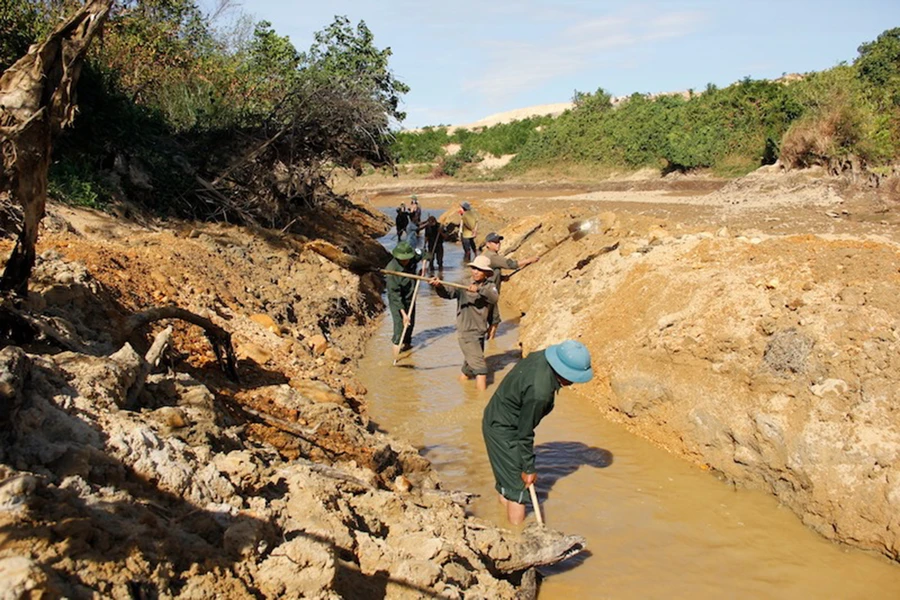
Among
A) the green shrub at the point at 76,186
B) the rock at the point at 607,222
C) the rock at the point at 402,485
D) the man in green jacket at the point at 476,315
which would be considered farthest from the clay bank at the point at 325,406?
the man in green jacket at the point at 476,315

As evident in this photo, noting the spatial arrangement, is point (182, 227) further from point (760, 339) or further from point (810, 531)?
point (810, 531)

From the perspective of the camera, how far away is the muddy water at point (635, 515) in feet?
13.8

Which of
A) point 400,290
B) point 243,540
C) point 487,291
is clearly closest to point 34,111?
point 243,540

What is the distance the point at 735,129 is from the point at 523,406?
3033cm

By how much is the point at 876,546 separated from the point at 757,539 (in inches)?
27.1

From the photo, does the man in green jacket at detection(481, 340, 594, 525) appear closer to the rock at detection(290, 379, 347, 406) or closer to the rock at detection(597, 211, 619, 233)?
the rock at detection(290, 379, 347, 406)

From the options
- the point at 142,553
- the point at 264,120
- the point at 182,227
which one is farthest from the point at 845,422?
the point at 264,120

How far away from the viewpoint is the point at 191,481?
308cm

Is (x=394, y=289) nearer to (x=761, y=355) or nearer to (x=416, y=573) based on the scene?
(x=761, y=355)

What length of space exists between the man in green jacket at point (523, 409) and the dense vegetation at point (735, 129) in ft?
33.4

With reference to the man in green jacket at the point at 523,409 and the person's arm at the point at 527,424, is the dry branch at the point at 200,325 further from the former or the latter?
the person's arm at the point at 527,424

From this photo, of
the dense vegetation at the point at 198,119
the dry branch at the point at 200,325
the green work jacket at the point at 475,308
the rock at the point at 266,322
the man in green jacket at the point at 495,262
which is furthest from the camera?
the dense vegetation at the point at 198,119

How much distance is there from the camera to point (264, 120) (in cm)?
1209

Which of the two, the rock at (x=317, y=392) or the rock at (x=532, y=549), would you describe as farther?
the rock at (x=317, y=392)
